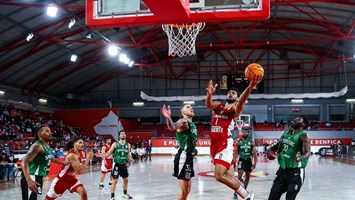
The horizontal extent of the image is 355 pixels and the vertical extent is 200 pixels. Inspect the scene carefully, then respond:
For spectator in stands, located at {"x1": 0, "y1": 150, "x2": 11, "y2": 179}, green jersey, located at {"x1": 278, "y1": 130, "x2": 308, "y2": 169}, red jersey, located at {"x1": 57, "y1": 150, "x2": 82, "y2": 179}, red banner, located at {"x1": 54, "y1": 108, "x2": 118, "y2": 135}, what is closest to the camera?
green jersey, located at {"x1": 278, "y1": 130, "x2": 308, "y2": 169}

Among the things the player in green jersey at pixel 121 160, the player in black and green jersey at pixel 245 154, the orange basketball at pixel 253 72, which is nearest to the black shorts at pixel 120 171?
the player in green jersey at pixel 121 160

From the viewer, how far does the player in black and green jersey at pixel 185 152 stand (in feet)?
24.1

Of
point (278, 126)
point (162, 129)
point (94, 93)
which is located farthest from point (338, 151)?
point (94, 93)

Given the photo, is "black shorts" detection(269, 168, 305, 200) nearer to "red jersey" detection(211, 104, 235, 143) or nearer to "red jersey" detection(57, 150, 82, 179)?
"red jersey" detection(211, 104, 235, 143)

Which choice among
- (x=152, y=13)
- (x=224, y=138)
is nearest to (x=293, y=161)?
(x=224, y=138)

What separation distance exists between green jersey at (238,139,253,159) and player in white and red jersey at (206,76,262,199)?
16.3ft

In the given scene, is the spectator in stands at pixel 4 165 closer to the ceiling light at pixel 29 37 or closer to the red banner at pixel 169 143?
the ceiling light at pixel 29 37

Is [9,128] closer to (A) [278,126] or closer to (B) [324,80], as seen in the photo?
(A) [278,126]

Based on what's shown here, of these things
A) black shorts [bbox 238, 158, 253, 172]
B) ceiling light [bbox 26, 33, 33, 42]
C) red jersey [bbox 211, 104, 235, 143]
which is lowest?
black shorts [bbox 238, 158, 253, 172]

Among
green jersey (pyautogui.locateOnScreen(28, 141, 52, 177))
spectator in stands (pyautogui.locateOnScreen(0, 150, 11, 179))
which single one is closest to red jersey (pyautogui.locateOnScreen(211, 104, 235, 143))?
green jersey (pyautogui.locateOnScreen(28, 141, 52, 177))

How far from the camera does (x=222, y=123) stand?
671 cm

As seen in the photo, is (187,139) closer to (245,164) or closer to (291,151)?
(291,151)

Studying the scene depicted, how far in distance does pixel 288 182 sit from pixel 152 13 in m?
3.75

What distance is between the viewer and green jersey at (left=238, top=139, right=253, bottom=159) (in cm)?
1158
